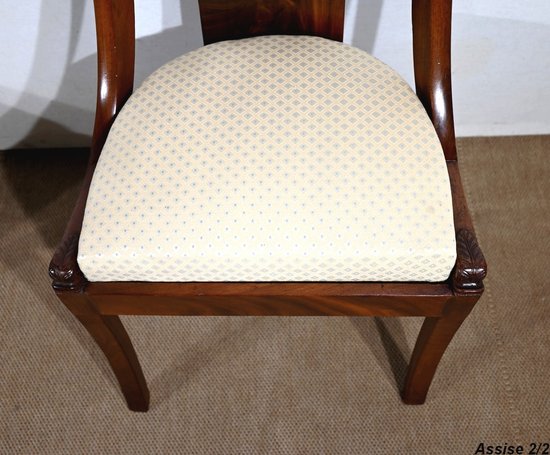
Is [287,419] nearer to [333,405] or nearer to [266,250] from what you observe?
[333,405]

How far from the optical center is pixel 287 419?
2.95ft

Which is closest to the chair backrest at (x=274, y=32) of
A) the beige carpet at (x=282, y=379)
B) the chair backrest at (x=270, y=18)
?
the chair backrest at (x=270, y=18)

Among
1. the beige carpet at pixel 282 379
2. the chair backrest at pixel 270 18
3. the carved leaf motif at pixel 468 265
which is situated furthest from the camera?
the beige carpet at pixel 282 379

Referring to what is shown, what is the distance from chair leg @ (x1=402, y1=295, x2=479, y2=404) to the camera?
0.65 meters

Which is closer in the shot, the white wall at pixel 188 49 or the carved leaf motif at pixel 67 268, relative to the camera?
the carved leaf motif at pixel 67 268

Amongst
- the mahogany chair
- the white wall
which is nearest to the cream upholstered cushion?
the mahogany chair

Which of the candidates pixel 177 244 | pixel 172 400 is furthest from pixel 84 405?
pixel 177 244

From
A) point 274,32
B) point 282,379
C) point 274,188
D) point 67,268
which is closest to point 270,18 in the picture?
point 274,32

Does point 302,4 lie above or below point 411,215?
above

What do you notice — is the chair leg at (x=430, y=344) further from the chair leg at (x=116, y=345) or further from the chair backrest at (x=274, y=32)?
the chair leg at (x=116, y=345)

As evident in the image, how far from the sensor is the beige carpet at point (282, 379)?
89 centimetres

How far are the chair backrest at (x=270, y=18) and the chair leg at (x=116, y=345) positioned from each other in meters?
0.35

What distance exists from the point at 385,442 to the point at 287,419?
0.14 metres

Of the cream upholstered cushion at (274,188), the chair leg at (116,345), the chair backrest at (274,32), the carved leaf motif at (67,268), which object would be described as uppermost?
the chair backrest at (274,32)
